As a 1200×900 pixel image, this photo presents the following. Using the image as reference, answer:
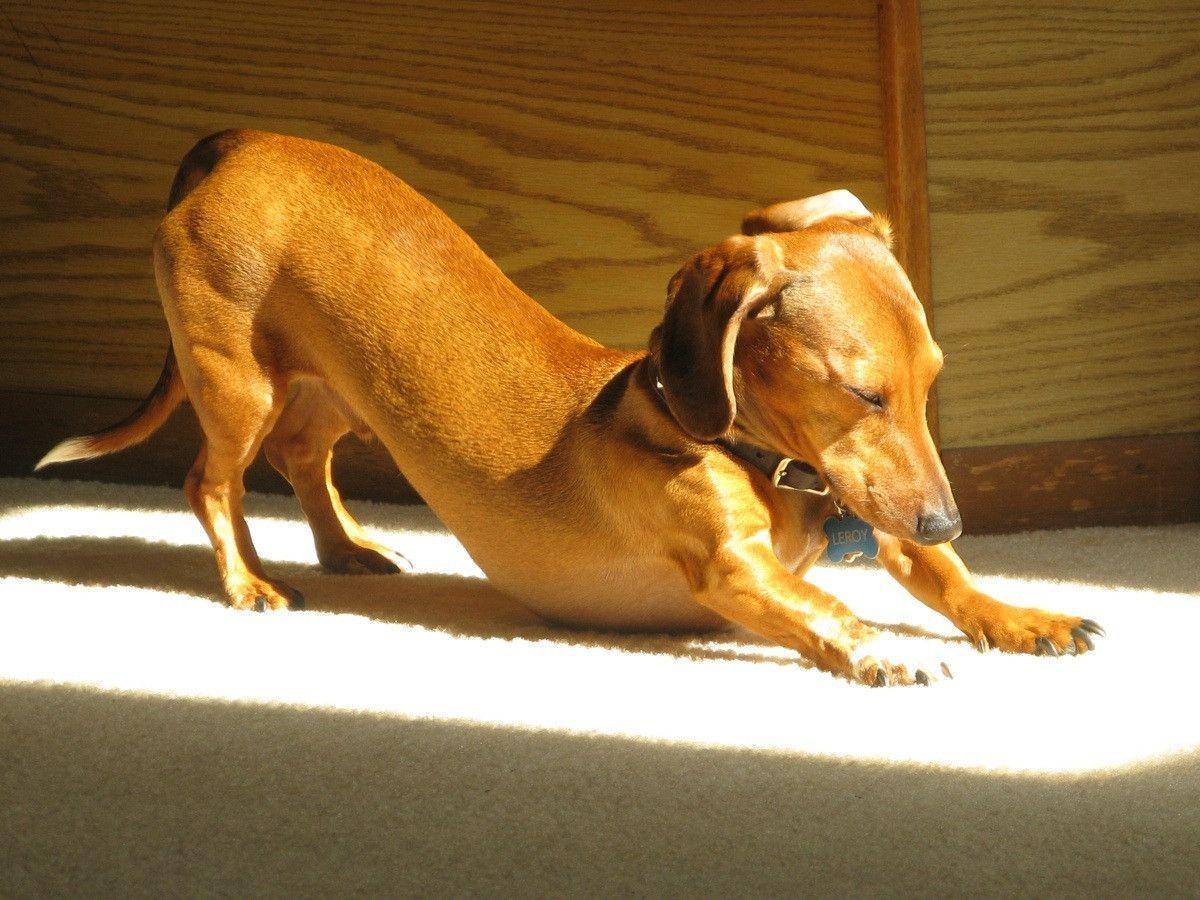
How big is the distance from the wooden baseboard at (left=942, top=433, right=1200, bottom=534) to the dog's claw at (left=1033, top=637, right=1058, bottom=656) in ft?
3.47

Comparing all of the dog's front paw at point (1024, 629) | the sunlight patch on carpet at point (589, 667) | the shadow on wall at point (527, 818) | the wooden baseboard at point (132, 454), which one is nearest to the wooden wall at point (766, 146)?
the wooden baseboard at point (132, 454)

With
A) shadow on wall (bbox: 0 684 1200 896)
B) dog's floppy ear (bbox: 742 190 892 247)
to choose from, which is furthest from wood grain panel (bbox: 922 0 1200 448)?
shadow on wall (bbox: 0 684 1200 896)

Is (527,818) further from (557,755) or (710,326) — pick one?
(710,326)

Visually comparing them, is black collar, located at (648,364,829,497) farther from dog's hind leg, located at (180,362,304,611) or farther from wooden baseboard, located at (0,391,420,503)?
wooden baseboard, located at (0,391,420,503)

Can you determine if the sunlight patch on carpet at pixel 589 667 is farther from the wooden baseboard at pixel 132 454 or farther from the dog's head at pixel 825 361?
the wooden baseboard at pixel 132 454

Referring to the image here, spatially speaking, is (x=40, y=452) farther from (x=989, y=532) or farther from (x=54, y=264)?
(x=989, y=532)

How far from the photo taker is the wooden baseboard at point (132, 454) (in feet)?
12.5

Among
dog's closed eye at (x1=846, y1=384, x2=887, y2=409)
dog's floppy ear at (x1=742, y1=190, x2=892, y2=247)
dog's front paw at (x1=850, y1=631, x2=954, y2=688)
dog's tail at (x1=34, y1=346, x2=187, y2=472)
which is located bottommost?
dog's front paw at (x1=850, y1=631, x2=954, y2=688)

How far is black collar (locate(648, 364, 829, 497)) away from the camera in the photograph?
2.39m

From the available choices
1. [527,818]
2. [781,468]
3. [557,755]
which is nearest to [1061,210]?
[781,468]

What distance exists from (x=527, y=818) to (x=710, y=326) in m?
0.83

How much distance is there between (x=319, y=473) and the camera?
3.08 m

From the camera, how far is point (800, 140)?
3.35m

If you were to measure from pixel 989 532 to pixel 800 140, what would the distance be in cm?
95
